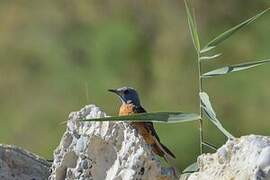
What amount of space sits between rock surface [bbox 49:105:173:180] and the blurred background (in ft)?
10.2

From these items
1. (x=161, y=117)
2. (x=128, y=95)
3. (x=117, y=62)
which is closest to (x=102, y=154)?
(x=161, y=117)

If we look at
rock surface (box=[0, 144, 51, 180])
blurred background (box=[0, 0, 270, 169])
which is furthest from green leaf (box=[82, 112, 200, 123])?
blurred background (box=[0, 0, 270, 169])

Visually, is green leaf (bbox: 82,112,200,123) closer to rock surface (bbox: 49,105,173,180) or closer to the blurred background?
rock surface (bbox: 49,105,173,180)

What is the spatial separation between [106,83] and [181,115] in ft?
12.8

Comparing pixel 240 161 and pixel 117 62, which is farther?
pixel 117 62

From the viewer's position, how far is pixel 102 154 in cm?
111

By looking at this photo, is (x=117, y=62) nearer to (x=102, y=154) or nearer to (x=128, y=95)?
(x=128, y=95)

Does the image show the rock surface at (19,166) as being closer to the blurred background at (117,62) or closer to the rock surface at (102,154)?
the rock surface at (102,154)

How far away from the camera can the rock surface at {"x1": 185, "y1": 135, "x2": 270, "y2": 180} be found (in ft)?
2.94

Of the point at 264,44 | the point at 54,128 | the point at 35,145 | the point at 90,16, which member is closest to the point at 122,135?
the point at 35,145

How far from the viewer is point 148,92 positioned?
4.96 metres

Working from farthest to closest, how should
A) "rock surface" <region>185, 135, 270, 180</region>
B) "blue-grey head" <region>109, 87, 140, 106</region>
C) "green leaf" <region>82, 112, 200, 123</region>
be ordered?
1. "blue-grey head" <region>109, 87, 140, 106</region>
2. "green leaf" <region>82, 112, 200, 123</region>
3. "rock surface" <region>185, 135, 270, 180</region>

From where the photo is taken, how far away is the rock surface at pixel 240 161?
2.94 ft

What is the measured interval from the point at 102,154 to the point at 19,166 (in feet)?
0.52
